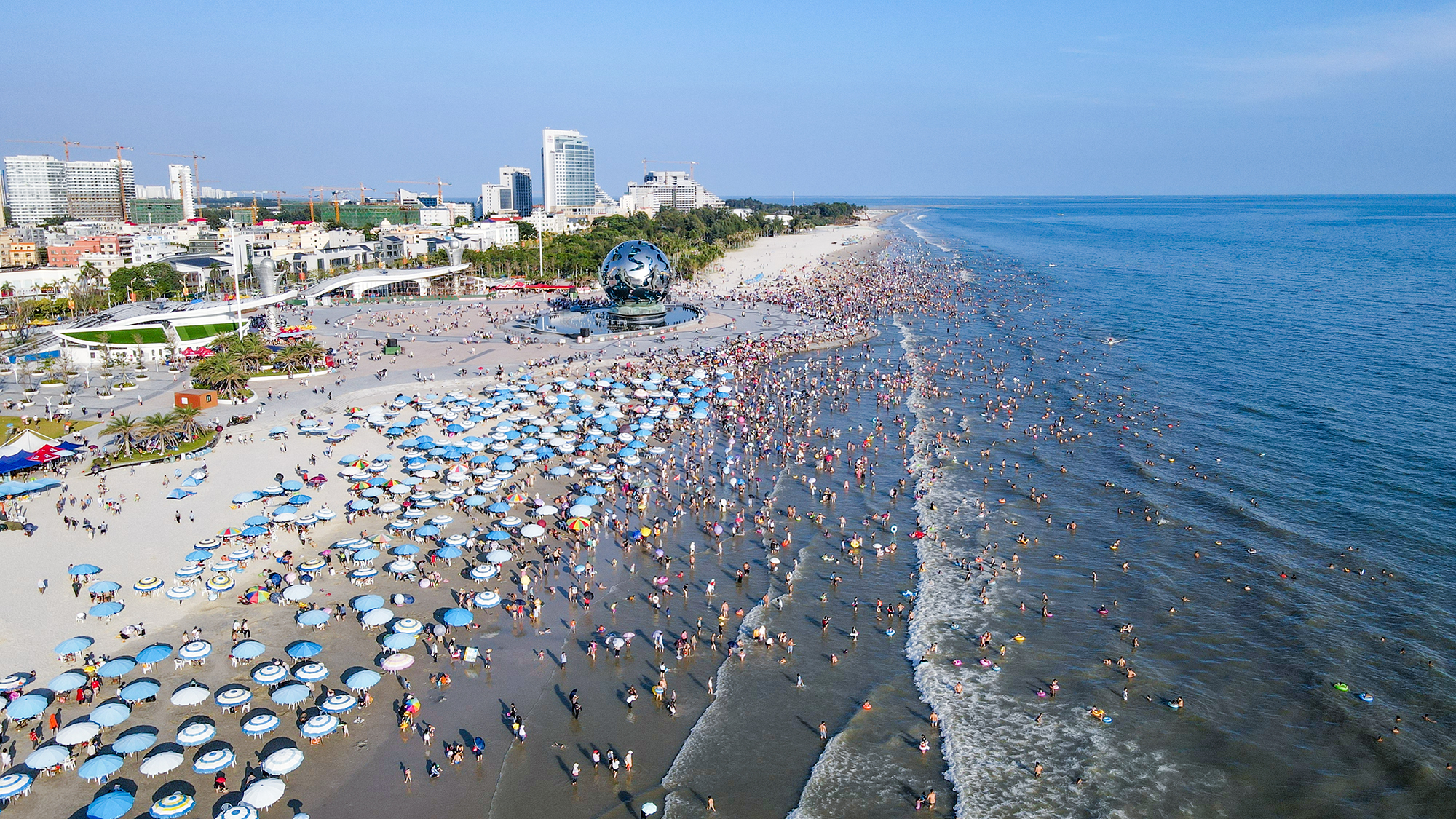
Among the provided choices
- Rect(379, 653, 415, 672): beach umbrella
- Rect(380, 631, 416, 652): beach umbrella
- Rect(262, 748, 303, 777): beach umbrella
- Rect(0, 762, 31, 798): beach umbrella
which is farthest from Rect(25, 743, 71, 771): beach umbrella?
Rect(380, 631, 416, 652): beach umbrella

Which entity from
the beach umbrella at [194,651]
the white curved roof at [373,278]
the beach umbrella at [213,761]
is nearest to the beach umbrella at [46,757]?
the beach umbrella at [213,761]

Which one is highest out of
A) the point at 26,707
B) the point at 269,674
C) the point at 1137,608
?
the point at 26,707

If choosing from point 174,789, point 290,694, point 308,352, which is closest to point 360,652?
point 290,694

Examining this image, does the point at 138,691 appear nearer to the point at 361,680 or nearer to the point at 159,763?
the point at 159,763

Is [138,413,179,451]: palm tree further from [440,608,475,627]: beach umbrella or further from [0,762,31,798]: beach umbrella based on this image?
[0,762,31,798]: beach umbrella

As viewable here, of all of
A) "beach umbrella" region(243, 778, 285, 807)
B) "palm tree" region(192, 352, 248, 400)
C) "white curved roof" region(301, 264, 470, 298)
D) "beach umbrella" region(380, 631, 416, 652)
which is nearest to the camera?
"beach umbrella" region(243, 778, 285, 807)

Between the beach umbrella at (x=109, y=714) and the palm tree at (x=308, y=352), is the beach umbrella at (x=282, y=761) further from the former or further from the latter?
the palm tree at (x=308, y=352)
